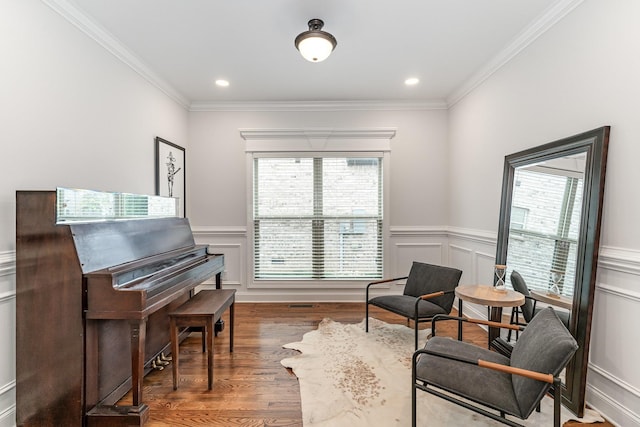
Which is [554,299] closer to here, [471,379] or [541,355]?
[541,355]

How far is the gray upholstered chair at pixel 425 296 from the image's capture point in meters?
2.92

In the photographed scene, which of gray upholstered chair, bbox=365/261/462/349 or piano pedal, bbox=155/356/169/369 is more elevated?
gray upholstered chair, bbox=365/261/462/349

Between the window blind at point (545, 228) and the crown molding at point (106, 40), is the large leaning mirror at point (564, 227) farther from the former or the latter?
the crown molding at point (106, 40)

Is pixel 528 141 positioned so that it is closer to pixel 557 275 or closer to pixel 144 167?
pixel 557 275

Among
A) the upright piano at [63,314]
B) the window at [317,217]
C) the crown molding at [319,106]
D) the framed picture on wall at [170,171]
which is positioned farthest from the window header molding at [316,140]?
the upright piano at [63,314]

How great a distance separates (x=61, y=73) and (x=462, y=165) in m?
4.06

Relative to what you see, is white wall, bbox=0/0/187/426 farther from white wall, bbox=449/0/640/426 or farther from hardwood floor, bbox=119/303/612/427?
white wall, bbox=449/0/640/426

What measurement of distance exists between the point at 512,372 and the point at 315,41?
2500 millimetres

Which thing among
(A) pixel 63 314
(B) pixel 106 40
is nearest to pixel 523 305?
(A) pixel 63 314

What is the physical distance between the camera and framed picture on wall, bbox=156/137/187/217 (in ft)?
11.9

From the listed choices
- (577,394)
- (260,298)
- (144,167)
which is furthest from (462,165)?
(144,167)

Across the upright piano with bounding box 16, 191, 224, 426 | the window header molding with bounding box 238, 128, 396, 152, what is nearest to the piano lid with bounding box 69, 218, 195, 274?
the upright piano with bounding box 16, 191, 224, 426

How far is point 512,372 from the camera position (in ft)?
5.04

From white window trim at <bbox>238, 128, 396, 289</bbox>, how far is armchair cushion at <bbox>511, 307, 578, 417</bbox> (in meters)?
2.65
